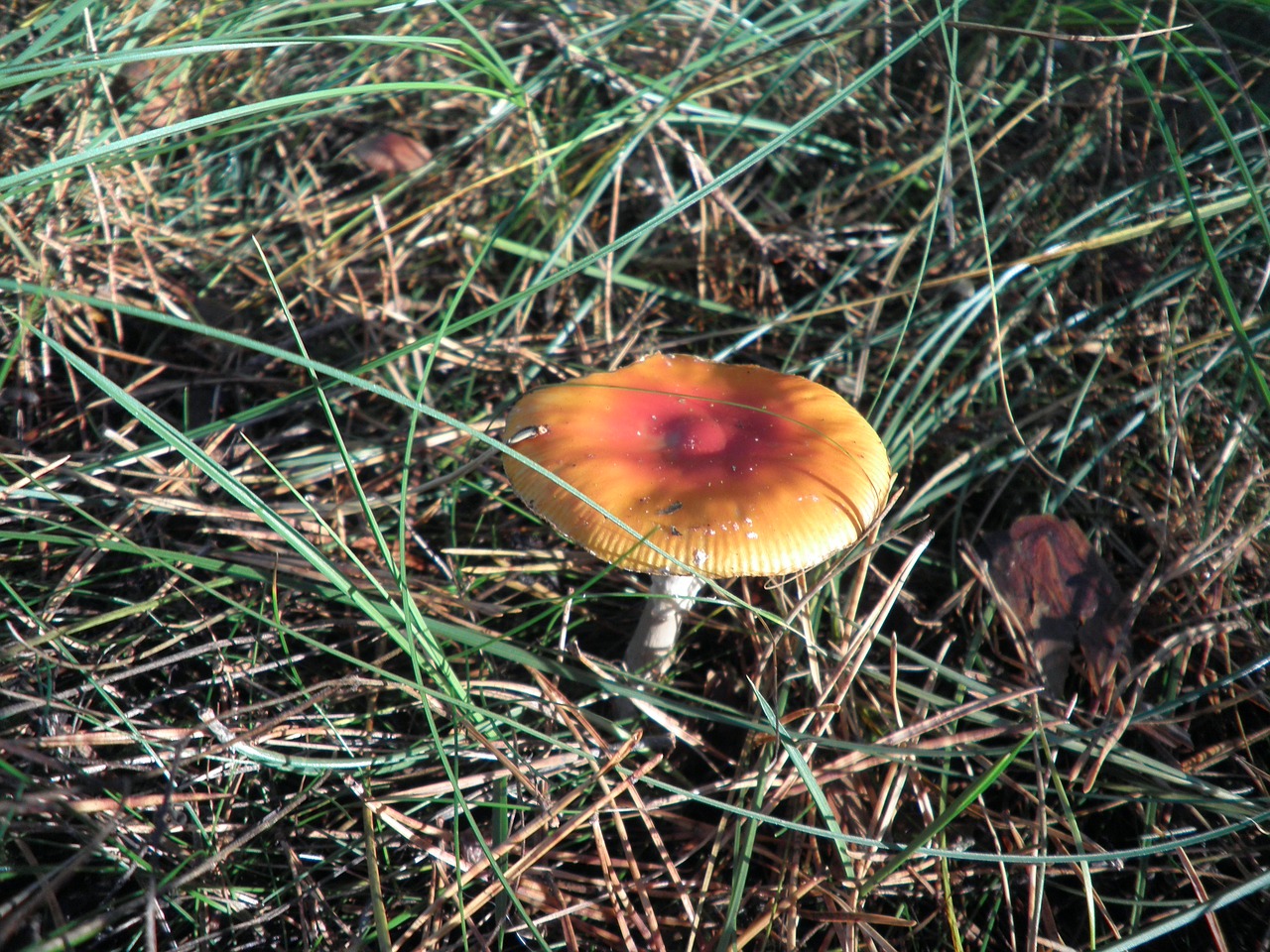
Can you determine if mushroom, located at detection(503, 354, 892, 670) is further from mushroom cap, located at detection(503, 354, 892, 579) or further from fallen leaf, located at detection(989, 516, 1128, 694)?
fallen leaf, located at detection(989, 516, 1128, 694)

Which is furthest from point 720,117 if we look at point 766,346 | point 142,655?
point 142,655

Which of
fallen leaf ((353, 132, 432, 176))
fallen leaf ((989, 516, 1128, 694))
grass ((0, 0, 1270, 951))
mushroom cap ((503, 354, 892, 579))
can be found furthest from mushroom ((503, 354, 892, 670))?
fallen leaf ((353, 132, 432, 176))

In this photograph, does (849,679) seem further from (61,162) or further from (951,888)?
(61,162)

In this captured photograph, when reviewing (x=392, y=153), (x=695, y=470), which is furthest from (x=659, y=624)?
(x=392, y=153)

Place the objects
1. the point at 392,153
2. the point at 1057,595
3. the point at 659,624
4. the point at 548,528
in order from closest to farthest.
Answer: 1. the point at 659,624
2. the point at 1057,595
3. the point at 548,528
4. the point at 392,153

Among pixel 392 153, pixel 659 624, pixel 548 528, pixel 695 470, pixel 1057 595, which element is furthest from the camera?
pixel 392 153

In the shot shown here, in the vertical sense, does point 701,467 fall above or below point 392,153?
below

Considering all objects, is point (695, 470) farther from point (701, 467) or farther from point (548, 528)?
point (548, 528)

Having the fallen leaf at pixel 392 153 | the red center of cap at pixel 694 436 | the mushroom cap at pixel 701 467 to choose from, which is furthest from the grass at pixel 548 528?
the red center of cap at pixel 694 436
